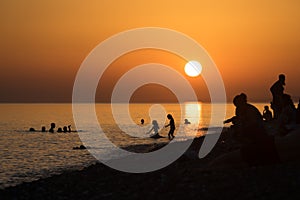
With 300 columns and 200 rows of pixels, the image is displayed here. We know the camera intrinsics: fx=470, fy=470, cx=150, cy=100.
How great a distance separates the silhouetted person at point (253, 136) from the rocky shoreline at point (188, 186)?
491 mm

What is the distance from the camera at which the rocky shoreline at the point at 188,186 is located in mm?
12938

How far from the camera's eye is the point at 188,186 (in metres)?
14.4

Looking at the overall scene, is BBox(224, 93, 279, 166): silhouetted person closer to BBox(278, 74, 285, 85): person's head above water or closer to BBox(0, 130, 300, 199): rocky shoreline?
BBox(0, 130, 300, 199): rocky shoreline

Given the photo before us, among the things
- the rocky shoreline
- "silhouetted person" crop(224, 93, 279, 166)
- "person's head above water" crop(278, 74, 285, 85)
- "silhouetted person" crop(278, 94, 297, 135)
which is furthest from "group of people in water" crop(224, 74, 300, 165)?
"person's head above water" crop(278, 74, 285, 85)

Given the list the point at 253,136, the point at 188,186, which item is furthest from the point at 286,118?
the point at 188,186

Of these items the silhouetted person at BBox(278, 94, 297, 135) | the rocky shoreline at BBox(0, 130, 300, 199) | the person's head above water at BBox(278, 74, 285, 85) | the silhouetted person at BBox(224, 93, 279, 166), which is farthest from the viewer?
the person's head above water at BBox(278, 74, 285, 85)

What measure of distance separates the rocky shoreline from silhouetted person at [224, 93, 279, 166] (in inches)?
19.3

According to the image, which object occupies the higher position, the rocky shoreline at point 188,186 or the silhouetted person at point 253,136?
the silhouetted person at point 253,136

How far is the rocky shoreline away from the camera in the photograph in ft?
42.4

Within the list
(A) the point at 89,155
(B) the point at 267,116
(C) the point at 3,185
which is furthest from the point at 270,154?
(A) the point at 89,155

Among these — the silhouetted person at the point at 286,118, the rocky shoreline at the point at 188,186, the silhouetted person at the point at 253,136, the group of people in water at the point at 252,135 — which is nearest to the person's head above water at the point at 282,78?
the silhouetted person at the point at 286,118

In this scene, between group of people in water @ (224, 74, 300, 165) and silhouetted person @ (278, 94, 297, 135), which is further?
silhouetted person @ (278, 94, 297, 135)

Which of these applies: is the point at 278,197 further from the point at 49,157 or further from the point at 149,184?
the point at 49,157

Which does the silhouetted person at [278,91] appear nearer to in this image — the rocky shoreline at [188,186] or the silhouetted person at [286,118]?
the silhouetted person at [286,118]
